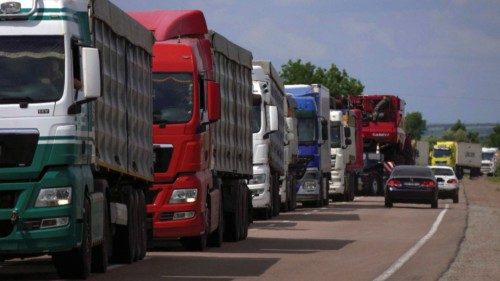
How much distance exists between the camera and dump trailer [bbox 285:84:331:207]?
50750mm

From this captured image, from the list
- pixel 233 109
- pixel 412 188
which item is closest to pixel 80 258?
pixel 233 109

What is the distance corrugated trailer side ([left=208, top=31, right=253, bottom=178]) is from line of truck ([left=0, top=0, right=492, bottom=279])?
0.04 metres

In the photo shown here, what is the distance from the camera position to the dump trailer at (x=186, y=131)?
24625 mm

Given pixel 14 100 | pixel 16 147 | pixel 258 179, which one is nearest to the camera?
pixel 16 147

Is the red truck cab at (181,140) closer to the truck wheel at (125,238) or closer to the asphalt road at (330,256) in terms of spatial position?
the asphalt road at (330,256)

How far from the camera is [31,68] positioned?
17719 mm

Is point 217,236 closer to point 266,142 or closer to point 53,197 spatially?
A: point 53,197

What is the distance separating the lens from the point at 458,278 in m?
19.7

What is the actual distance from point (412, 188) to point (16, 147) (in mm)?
37185

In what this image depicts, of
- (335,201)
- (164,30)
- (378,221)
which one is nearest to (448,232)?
(378,221)

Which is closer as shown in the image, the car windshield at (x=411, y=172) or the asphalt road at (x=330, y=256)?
the asphalt road at (x=330, y=256)

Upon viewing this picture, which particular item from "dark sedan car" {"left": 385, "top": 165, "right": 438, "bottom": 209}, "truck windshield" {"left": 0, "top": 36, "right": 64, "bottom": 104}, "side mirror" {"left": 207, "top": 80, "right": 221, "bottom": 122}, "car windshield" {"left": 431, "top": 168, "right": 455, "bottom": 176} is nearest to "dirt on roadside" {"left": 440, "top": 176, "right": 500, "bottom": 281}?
"side mirror" {"left": 207, "top": 80, "right": 221, "bottom": 122}

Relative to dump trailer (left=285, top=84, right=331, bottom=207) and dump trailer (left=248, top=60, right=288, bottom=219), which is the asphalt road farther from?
dump trailer (left=285, top=84, right=331, bottom=207)

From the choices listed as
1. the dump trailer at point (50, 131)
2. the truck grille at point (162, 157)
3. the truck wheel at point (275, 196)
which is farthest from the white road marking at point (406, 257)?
the truck wheel at point (275, 196)
